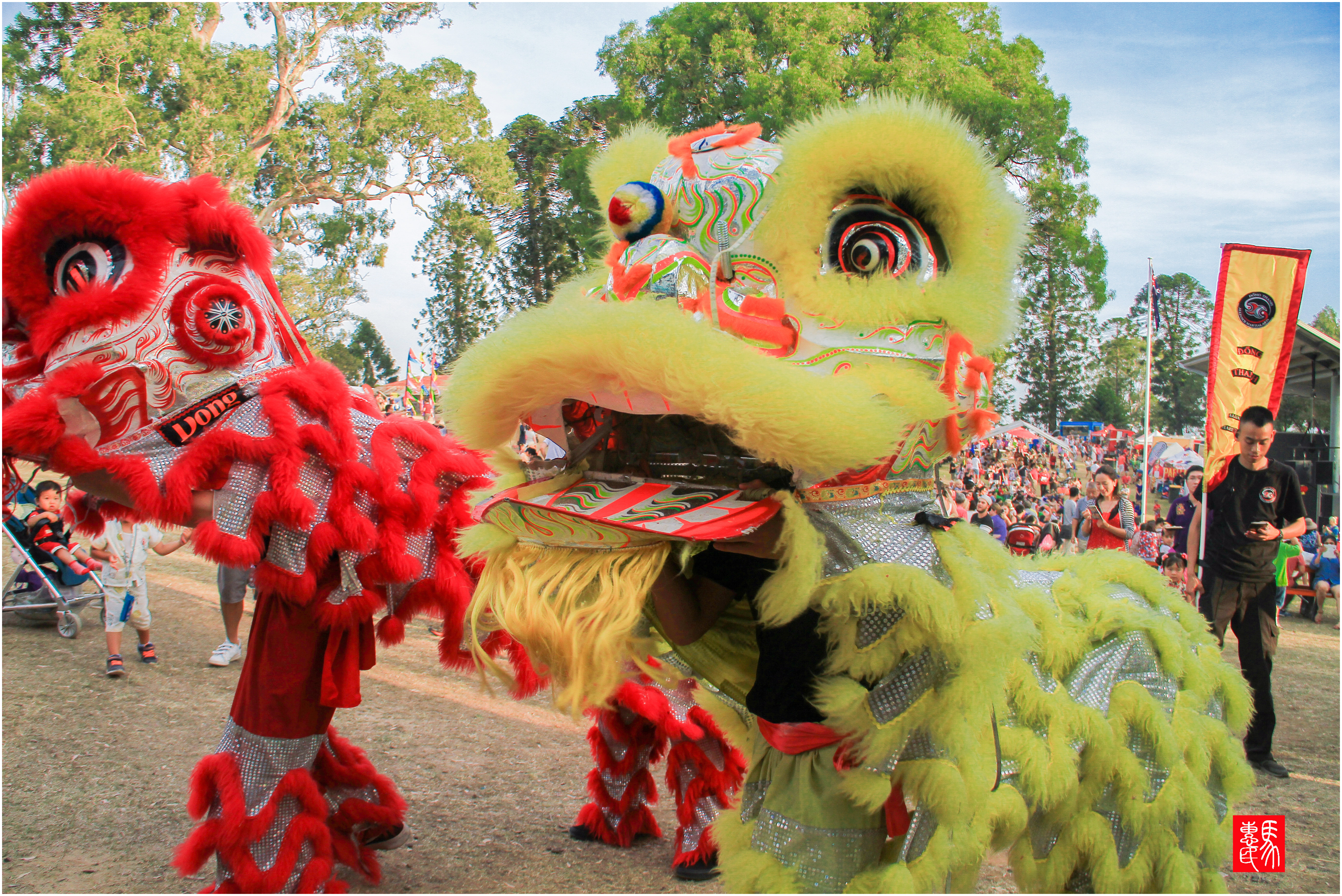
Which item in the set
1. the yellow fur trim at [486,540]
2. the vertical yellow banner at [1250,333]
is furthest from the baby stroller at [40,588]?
the vertical yellow banner at [1250,333]

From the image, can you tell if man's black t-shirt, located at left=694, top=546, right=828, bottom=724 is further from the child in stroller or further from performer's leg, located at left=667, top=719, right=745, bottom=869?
the child in stroller

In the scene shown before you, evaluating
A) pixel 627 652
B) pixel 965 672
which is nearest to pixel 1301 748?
pixel 965 672

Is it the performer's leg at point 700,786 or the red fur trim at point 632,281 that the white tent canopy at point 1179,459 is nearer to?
the performer's leg at point 700,786

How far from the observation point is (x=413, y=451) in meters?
2.95

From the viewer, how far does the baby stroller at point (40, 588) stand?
6.29 metres

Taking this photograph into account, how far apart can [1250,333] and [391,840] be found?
576 centimetres

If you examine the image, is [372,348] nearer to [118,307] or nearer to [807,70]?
[807,70]

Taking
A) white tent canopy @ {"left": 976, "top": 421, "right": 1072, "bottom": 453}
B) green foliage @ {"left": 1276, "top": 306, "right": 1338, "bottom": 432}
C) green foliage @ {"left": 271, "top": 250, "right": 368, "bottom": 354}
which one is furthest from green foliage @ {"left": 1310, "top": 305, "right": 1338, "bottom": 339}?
green foliage @ {"left": 271, "top": 250, "right": 368, "bottom": 354}

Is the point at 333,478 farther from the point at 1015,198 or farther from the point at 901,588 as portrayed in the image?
the point at 1015,198

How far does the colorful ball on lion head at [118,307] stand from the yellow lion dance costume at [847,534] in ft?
3.90

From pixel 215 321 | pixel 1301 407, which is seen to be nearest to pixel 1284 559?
pixel 215 321

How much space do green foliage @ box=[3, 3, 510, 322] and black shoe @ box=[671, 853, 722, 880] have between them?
40.0 ft

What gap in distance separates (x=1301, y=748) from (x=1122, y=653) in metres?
4.08

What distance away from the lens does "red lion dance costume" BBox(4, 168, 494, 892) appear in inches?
97.7
